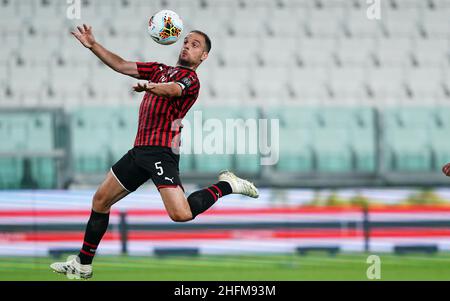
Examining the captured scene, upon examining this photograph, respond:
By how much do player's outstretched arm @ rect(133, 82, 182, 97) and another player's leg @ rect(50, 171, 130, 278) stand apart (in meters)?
0.65

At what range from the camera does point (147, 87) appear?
445 cm

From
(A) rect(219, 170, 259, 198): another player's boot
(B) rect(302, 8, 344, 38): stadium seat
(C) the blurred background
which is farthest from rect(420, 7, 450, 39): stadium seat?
(A) rect(219, 170, 259, 198): another player's boot

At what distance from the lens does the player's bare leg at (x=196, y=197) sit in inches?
193

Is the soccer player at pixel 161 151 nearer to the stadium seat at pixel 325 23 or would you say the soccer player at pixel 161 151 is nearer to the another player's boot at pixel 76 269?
the another player's boot at pixel 76 269

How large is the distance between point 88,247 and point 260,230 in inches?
83.2

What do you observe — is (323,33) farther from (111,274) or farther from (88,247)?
(88,247)

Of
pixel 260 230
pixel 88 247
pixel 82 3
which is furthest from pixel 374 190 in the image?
pixel 82 3

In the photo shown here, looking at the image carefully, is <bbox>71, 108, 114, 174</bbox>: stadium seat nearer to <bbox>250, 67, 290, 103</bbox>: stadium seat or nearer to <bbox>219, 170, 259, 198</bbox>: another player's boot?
<bbox>250, 67, 290, 103</bbox>: stadium seat

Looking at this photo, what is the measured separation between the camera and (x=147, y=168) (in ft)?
16.2

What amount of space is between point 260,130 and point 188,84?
104 inches

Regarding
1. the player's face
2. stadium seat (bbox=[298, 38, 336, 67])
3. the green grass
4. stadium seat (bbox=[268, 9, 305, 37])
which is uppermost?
stadium seat (bbox=[268, 9, 305, 37])

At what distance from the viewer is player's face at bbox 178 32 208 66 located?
16.6ft

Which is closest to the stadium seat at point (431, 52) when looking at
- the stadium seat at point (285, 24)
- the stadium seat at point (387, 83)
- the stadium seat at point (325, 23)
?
the stadium seat at point (387, 83)

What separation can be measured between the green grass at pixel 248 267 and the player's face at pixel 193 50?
205 centimetres
